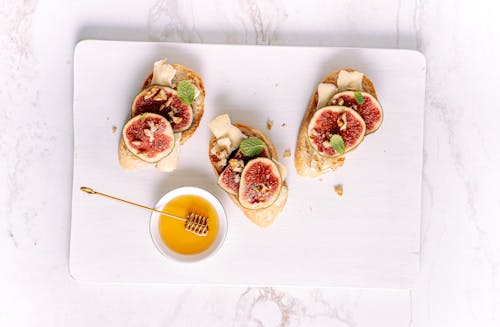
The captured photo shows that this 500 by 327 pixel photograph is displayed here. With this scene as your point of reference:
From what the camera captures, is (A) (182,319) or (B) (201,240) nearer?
(B) (201,240)

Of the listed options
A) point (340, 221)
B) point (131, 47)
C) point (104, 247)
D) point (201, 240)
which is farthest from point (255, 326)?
point (131, 47)

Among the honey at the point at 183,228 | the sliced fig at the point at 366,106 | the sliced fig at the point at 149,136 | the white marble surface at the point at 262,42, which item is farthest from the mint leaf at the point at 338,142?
the sliced fig at the point at 149,136

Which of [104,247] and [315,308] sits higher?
[104,247]

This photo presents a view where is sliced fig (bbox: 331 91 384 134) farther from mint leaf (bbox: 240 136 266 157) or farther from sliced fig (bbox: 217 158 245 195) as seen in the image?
sliced fig (bbox: 217 158 245 195)

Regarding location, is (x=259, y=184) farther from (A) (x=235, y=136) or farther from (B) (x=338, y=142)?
(B) (x=338, y=142)

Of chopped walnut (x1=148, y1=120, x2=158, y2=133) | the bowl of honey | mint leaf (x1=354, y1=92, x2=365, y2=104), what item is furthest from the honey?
mint leaf (x1=354, y1=92, x2=365, y2=104)

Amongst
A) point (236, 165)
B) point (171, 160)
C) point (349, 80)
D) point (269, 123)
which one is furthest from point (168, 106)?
point (349, 80)

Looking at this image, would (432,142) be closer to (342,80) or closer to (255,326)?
(342,80)
